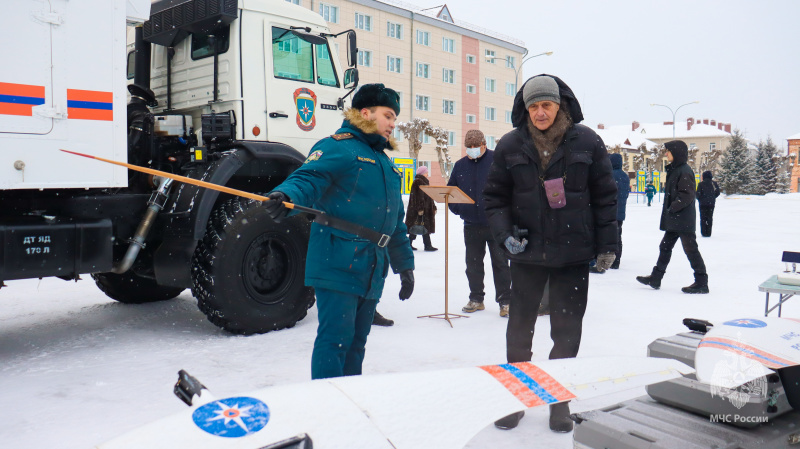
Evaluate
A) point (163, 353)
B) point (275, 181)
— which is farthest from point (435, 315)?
point (163, 353)

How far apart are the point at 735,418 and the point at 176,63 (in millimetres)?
5090

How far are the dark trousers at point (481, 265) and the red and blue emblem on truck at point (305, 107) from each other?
5.96 ft

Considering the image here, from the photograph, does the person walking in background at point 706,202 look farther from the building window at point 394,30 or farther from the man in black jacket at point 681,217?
the building window at point 394,30

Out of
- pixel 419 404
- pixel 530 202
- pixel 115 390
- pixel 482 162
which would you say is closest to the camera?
pixel 419 404

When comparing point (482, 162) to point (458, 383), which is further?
point (482, 162)

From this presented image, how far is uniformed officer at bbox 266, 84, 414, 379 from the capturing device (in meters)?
2.61

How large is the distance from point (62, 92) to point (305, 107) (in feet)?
A: 6.76

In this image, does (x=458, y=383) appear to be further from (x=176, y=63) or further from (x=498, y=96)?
(x=498, y=96)

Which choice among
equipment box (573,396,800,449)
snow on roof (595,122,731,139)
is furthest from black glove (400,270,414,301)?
snow on roof (595,122,731,139)

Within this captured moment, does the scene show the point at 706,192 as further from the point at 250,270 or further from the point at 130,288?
the point at 130,288

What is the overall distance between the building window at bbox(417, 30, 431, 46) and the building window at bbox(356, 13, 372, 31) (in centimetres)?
393

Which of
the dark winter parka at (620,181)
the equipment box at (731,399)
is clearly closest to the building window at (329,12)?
the dark winter parka at (620,181)

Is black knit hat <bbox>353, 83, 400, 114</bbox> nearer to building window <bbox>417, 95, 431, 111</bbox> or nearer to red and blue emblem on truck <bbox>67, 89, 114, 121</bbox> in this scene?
red and blue emblem on truck <bbox>67, 89, 114, 121</bbox>

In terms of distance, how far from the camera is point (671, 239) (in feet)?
22.8
